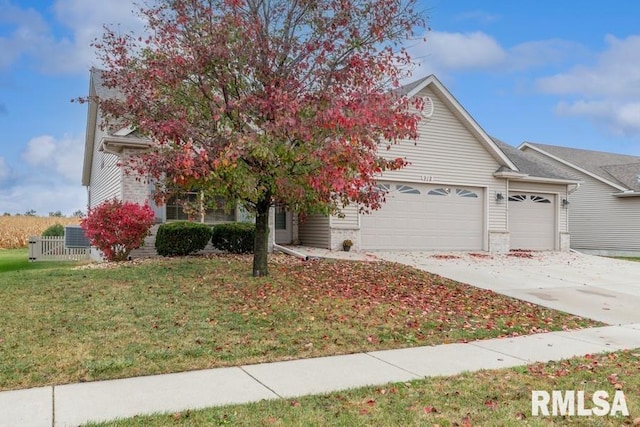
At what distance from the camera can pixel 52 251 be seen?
19.2 metres

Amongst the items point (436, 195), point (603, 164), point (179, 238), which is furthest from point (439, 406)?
point (603, 164)

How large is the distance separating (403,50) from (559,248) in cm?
1562

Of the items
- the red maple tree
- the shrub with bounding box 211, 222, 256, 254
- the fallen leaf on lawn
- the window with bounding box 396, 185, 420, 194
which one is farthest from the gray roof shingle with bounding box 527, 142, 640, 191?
the fallen leaf on lawn

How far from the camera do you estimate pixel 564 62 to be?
2331cm

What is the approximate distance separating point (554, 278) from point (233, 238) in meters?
8.83

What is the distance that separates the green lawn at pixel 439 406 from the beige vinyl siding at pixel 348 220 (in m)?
11.9

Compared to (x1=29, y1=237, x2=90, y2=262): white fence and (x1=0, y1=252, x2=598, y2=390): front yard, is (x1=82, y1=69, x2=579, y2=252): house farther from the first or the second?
(x1=0, y1=252, x2=598, y2=390): front yard

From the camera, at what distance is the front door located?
18.0 meters

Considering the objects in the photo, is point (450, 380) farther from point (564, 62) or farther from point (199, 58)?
point (564, 62)

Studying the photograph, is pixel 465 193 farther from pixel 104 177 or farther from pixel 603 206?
pixel 104 177

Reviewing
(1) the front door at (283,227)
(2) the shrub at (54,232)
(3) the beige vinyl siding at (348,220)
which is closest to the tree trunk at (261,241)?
(3) the beige vinyl siding at (348,220)

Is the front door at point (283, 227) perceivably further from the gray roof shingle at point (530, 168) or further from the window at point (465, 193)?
the gray roof shingle at point (530, 168)

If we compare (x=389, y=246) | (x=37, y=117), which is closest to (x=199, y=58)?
(x=37, y=117)

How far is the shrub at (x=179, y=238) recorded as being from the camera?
1405cm
